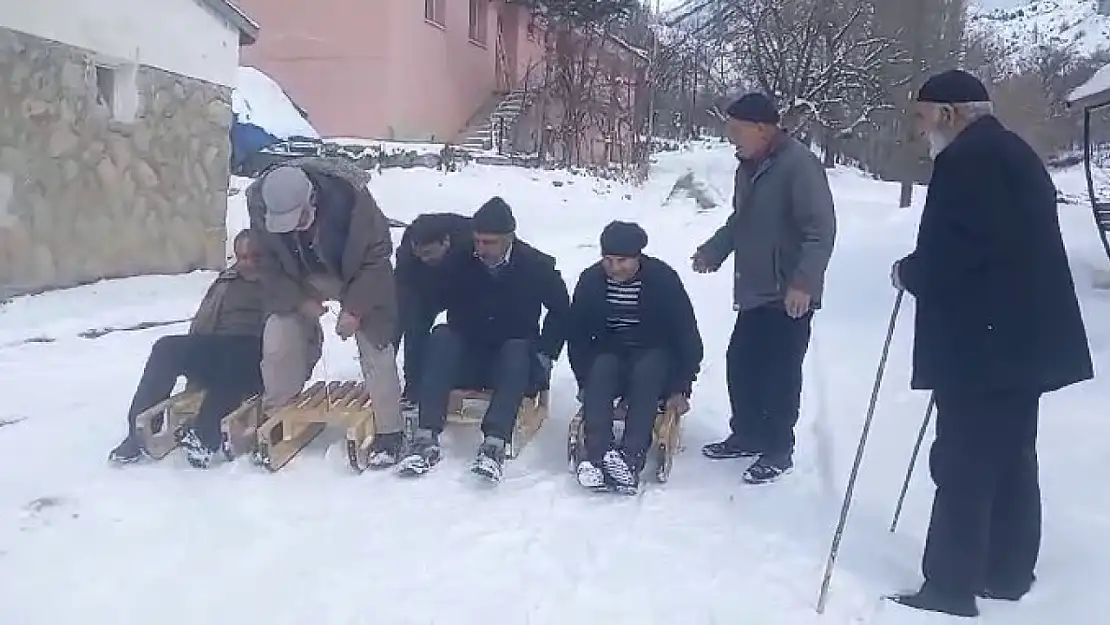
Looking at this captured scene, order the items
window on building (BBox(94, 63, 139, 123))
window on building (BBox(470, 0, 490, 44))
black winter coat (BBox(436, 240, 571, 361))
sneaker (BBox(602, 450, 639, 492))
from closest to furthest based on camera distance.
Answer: sneaker (BBox(602, 450, 639, 492)) < black winter coat (BBox(436, 240, 571, 361)) < window on building (BBox(94, 63, 139, 123)) < window on building (BBox(470, 0, 490, 44))

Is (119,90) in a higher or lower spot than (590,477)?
higher

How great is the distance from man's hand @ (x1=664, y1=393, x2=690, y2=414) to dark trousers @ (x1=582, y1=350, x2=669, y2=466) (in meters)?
0.16

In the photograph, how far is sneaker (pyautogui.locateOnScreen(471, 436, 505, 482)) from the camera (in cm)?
510

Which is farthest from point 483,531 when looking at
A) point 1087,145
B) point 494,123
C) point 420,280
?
point 494,123

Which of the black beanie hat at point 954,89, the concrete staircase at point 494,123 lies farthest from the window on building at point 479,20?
the black beanie hat at point 954,89

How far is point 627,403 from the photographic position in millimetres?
5367

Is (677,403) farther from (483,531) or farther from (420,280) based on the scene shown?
→ (420,280)

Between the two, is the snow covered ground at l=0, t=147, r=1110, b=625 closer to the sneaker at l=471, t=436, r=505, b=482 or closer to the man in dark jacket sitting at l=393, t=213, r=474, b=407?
the sneaker at l=471, t=436, r=505, b=482

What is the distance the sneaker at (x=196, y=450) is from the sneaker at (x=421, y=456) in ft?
2.79

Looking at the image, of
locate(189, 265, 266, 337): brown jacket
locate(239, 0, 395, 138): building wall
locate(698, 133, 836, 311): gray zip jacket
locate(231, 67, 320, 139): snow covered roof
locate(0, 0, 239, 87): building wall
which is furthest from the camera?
locate(239, 0, 395, 138): building wall

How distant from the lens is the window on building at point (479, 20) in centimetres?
2694

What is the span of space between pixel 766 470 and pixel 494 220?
5.60ft

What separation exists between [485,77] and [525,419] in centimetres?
2242

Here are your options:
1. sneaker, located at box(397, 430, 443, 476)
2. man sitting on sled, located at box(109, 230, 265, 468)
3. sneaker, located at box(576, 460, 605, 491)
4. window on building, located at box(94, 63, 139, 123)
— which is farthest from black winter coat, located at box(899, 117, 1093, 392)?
window on building, located at box(94, 63, 139, 123)
